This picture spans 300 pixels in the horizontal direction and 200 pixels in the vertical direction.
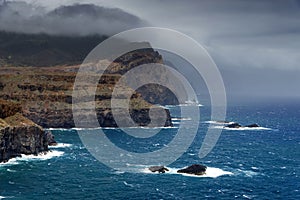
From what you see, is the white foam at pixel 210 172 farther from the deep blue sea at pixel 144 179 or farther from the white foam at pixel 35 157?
the white foam at pixel 35 157

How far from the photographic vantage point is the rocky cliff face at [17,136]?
158m

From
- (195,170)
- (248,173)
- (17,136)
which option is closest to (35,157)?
(17,136)

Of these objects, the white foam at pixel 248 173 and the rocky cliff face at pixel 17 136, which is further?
the rocky cliff face at pixel 17 136

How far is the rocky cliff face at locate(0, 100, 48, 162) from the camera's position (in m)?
158

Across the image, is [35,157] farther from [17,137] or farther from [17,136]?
[17,136]

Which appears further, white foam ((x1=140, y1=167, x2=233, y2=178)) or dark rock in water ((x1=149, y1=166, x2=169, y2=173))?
dark rock in water ((x1=149, y1=166, x2=169, y2=173))

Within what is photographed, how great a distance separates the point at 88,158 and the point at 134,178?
38.5 meters

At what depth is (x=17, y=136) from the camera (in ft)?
545

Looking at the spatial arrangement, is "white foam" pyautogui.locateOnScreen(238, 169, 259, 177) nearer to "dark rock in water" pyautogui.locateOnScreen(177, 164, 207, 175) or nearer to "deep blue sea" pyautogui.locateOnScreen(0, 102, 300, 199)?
"deep blue sea" pyautogui.locateOnScreen(0, 102, 300, 199)

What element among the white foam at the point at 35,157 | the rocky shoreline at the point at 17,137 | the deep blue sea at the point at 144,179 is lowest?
the deep blue sea at the point at 144,179

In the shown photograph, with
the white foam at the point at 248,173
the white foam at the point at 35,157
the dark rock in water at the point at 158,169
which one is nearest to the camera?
the white foam at the point at 248,173

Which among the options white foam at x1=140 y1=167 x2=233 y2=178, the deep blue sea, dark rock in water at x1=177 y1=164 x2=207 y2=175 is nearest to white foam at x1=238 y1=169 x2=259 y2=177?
the deep blue sea

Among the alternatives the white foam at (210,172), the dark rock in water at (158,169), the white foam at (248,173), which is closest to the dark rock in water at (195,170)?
the white foam at (210,172)

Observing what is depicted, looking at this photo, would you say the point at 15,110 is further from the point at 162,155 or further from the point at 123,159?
the point at 162,155
